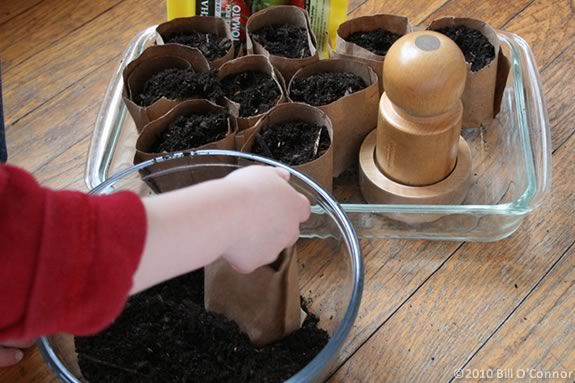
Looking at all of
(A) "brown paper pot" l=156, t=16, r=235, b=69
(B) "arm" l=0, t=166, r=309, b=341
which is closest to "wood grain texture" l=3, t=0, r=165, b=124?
(A) "brown paper pot" l=156, t=16, r=235, b=69

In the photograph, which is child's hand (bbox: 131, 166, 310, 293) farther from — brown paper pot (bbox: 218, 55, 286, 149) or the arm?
brown paper pot (bbox: 218, 55, 286, 149)

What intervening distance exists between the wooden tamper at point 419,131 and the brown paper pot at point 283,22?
0.35ft

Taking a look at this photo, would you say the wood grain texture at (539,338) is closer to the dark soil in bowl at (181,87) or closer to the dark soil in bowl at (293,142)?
the dark soil in bowl at (293,142)

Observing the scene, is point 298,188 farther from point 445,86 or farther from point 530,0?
point 530,0

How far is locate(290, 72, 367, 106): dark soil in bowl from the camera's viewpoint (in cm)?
67

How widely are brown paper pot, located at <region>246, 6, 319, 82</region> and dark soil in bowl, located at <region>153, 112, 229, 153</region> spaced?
0.09 m

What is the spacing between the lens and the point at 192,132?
637 mm

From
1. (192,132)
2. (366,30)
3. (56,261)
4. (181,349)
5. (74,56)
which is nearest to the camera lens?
(56,261)

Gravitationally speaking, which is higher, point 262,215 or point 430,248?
point 262,215

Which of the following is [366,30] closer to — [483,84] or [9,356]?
[483,84]

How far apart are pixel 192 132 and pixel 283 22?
0.21 meters

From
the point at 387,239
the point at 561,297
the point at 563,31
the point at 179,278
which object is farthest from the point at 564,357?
the point at 563,31

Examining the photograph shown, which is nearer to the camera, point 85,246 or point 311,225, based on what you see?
point 85,246

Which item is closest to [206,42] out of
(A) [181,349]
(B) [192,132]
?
(B) [192,132]
